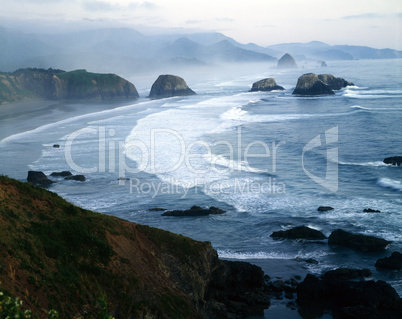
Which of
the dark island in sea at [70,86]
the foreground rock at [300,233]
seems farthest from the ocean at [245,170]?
the dark island in sea at [70,86]

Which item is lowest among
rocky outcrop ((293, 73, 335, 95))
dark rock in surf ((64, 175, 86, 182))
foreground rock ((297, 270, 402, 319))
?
foreground rock ((297, 270, 402, 319))

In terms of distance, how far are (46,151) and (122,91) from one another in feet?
254

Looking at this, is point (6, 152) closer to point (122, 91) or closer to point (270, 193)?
point (270, 193)

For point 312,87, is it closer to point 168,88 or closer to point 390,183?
point 168,88

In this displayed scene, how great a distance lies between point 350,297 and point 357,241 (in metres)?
6.59

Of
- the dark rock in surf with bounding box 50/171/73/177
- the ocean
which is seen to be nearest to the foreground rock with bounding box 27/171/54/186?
the ocean

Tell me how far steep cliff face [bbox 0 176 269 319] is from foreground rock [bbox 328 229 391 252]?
7099 mm

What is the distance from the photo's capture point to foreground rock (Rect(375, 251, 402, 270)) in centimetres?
2391

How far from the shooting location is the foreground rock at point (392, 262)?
23.9m

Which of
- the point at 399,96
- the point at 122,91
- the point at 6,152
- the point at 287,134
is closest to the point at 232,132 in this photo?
the point at 287,134

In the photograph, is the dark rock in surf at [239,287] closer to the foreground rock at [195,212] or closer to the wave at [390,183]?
the foreground rock at [195,212]

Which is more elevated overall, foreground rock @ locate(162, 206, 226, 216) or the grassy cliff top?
the grassy cliff top

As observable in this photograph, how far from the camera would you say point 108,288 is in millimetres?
16406

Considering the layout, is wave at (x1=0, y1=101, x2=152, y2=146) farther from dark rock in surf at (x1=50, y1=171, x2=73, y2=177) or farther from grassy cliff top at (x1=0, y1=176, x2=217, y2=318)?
grassy cliff top at (x1=0, y1=176, x2=217, y2=318)
